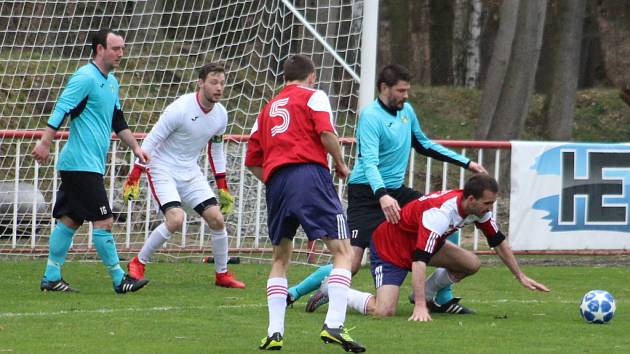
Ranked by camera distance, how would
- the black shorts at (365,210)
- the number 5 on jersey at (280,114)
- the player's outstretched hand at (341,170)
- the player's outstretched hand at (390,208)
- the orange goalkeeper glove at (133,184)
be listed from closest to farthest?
1. the number 5 on jersey at (280,114)
2. the player's outstretched hand at (341,170)
3. the player's outstretched hand at (390,208)
4. the black shorts at (365,210)
5. the orange goalkeeper glove at (133,184)

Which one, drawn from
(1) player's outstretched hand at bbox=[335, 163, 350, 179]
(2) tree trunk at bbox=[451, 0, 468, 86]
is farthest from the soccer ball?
(2) tree trunk at bbox=[451, 0, 468, 86]

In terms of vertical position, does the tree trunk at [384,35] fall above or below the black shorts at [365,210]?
above

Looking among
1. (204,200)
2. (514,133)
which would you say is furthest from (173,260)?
(514,133)

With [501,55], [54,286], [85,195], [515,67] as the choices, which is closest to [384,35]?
[501,55]

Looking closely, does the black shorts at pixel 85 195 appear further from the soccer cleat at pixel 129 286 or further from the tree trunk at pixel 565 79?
the tree trunk at pixel 565 79

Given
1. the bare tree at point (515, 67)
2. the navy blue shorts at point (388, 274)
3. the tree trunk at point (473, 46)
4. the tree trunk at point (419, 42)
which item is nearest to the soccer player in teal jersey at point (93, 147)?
the navy blue shorts at point (388, 274)

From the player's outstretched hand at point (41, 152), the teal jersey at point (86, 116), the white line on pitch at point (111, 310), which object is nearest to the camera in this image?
the white line on pitch at point (111, 310)

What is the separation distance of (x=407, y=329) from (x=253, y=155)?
1.58 metres

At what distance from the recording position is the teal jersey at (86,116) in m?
10.4

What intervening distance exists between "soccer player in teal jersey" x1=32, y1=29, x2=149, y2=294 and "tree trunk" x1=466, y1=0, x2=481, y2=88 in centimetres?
2861

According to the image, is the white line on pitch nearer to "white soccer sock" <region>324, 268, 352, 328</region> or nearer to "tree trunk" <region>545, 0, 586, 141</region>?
"white soccer sock" <region>324, 268, 352, 328</region>

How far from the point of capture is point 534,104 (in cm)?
3688

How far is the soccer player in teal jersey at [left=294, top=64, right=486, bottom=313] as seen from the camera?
9750mm

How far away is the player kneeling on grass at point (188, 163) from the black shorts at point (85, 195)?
1.65 feet
